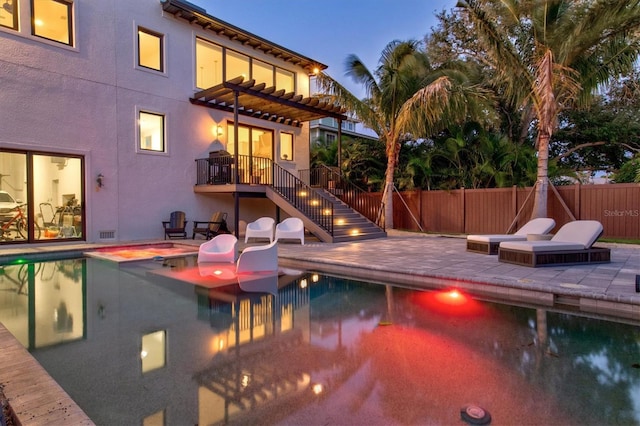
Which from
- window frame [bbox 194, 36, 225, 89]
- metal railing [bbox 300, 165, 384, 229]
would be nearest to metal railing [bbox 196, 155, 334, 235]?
metal railing [bbox 300, 165, 384, 229]

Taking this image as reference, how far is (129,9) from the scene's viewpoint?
11305 millimetres

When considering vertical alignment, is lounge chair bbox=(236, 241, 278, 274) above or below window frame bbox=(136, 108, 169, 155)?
below

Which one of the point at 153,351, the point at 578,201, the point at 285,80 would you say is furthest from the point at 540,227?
the point at 285,80

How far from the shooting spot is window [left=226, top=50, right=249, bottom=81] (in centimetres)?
1391

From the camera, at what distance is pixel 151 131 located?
12.1 metres

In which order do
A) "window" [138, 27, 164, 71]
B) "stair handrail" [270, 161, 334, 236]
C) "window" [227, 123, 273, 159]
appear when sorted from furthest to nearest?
"window" [227, 123, 273, 159]
"window" [138, 27, 164, 71]
"stair handrail" [270, 161, 334, 236]

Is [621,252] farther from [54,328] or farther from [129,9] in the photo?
[129,9]

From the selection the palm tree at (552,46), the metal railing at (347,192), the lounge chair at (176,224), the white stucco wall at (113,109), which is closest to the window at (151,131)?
the white stucco wall at (113,109)

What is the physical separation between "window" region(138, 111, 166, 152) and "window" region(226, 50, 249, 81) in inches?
127

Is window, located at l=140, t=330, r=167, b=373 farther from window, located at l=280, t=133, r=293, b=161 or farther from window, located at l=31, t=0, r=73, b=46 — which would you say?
window, located at l=280, t=133, r=293, b=161

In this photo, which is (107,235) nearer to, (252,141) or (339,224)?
(252,141)

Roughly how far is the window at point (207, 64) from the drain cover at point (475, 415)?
13.2 meters

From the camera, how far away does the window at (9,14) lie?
9362 millimetres

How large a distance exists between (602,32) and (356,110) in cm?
723
